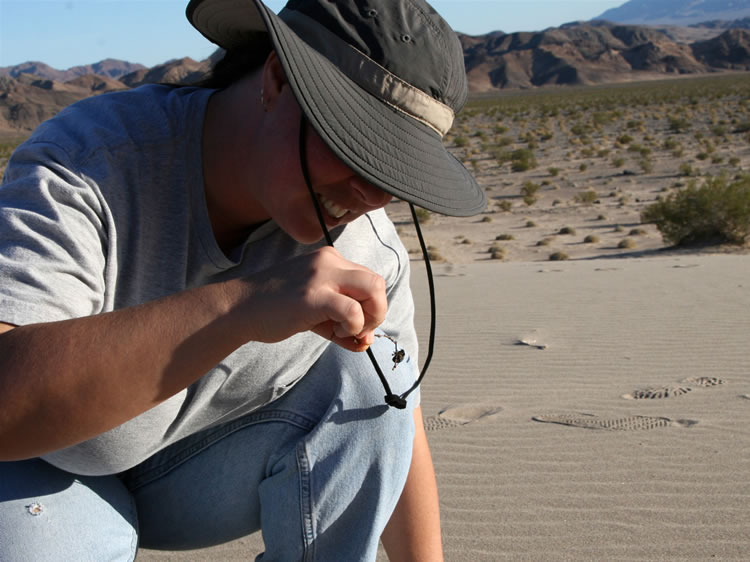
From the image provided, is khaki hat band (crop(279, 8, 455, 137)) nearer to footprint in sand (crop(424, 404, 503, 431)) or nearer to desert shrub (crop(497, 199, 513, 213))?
footprint in sand (crop(424, 404, 503, 431))

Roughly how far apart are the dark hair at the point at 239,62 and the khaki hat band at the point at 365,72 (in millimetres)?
227

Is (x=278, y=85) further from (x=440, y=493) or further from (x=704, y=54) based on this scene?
(x=704, y=54)

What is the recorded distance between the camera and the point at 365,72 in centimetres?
149

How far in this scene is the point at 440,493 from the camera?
9.61 feet

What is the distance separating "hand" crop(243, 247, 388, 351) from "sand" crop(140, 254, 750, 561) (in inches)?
52.8

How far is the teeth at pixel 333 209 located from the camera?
152 centimetres

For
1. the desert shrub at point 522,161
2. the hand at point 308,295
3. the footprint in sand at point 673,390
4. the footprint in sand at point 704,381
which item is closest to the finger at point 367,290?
the hand at point 308,295

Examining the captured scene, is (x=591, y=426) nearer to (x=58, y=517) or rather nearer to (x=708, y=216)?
(x=58, y=517)

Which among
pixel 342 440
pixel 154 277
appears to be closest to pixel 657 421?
pixel 342 440

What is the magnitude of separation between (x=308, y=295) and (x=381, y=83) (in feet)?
1.38

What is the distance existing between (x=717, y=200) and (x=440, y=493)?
A: 8.07m

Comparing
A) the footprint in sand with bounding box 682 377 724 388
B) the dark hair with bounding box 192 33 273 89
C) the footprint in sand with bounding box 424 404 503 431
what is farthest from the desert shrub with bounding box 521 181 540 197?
the dark hair with bounding box 192 33 273 89

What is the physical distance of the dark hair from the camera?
5.81 feet

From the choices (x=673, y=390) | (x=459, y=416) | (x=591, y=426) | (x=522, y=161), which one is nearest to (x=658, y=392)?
(x=673, y=390)
